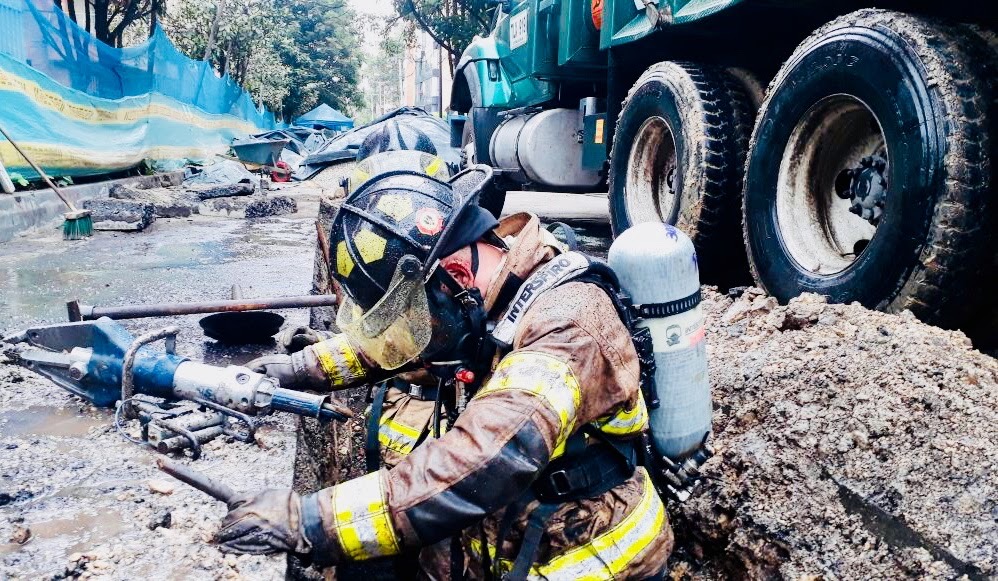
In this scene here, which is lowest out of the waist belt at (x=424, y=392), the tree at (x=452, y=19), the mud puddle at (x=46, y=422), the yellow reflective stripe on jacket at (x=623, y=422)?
the mud puddle at (x=46, y=422)

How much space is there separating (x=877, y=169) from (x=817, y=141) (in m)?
0.40

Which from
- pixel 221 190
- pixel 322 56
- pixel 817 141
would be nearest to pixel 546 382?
pixel 817 141

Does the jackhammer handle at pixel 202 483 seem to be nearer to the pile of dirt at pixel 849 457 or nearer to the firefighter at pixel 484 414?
the firefighter at pixel 484 414

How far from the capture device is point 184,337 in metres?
3.23

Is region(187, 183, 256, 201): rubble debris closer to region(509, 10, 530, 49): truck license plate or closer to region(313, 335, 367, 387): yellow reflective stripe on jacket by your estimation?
region(509, 10, 530, 49): truck license plate

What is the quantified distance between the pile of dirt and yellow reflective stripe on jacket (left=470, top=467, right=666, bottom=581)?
65cm

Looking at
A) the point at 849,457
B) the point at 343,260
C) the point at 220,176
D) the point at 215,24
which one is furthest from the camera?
the point at 215,24

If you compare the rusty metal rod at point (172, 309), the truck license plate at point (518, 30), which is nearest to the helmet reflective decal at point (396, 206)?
the rusty metal rod at point (172, 309)

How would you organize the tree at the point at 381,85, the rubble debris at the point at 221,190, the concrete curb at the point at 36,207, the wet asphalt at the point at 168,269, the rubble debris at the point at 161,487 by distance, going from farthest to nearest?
the tree at the point at 381,85 < the rubble debris at the point at 221,190 < the concrete curb at the point at 36,207 < the wet asphalt at the point at 168,269 < the rubble debris at the point at 161,487

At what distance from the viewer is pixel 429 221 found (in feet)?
5.85

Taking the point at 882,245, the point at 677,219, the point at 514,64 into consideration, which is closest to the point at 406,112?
the point at 514,64

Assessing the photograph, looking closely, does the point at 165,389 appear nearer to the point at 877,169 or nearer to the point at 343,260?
Answer: the point at 343,260

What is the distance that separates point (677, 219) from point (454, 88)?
21.6 ft

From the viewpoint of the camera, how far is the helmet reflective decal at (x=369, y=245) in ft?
5.87
